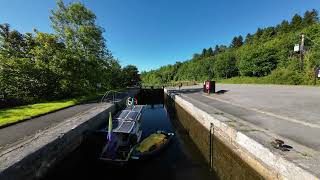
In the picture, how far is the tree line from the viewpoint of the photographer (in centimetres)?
2255

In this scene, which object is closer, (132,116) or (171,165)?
(171,165)

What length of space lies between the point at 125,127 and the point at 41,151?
5.62 meters

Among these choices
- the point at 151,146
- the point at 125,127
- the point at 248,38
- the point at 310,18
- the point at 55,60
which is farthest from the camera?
the point at 248,38

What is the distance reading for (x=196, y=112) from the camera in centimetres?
1723

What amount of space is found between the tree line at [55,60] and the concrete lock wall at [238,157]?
18.7m

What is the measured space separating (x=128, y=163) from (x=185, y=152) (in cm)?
369

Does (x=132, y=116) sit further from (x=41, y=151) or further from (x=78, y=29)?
(x=78, y=29)

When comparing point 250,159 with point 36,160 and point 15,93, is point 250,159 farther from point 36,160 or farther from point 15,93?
point 15,93

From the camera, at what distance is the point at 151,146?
Answer: 11.5m

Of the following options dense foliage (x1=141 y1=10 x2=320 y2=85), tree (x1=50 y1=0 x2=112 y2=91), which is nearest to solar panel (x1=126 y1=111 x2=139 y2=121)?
tree (x1=50 y1=0 x2=112 y2=91)

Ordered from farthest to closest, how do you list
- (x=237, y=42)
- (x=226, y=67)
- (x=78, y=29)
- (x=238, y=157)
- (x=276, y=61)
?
(x=237, y=42)
(x=226, y=67)
(x=276, y=61)
(x=78, y=29)
(x=238, y=157)

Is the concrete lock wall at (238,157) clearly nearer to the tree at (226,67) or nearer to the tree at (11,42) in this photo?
the tree at (11,42)

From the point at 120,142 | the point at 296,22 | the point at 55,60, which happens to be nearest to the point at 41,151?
the point at 120,142

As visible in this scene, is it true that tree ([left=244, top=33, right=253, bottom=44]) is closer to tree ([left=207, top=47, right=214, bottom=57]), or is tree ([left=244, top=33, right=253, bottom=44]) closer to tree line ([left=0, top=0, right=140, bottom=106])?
tree ([left=207, top=47, right=214, bottom=57])
